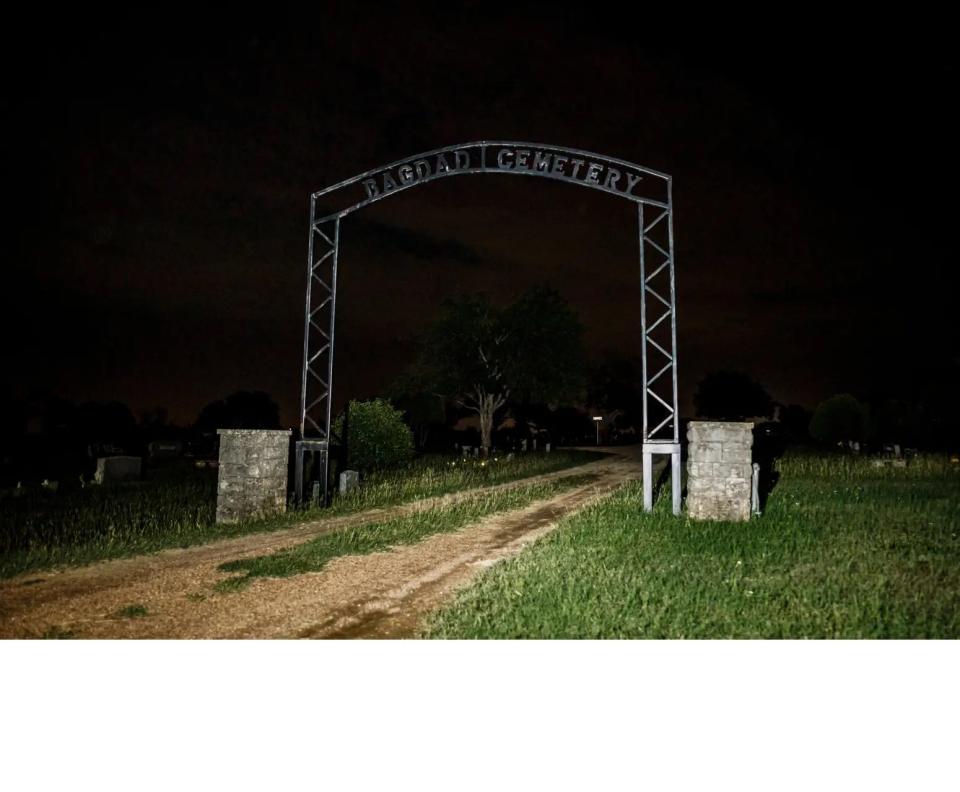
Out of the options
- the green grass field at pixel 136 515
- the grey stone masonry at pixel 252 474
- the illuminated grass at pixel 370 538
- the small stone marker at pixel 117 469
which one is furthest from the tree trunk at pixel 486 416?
the grey stone masonry at pixel 252 474

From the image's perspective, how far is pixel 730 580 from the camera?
6.81m

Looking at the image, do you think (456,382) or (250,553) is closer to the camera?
(250,553)

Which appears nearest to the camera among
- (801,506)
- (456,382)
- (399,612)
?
(399,612)

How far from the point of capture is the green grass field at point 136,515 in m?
8.77

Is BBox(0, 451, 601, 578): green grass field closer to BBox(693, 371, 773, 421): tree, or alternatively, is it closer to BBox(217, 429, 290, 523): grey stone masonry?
BBox(217, 429, 290, 523): grey stone masonry

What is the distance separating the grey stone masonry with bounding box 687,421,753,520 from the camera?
10.2 m

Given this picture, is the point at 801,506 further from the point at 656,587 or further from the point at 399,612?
the point at 399,612

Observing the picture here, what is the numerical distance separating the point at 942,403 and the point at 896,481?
2255 centimetres

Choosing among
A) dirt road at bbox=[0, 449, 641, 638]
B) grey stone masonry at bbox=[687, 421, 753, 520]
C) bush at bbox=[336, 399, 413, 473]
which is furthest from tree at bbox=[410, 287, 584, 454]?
dirt road at bbox=[0, 449, 641, 638]

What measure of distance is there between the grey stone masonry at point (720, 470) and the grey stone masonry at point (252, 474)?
764 cm

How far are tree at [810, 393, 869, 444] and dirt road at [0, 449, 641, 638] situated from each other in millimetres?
37122
